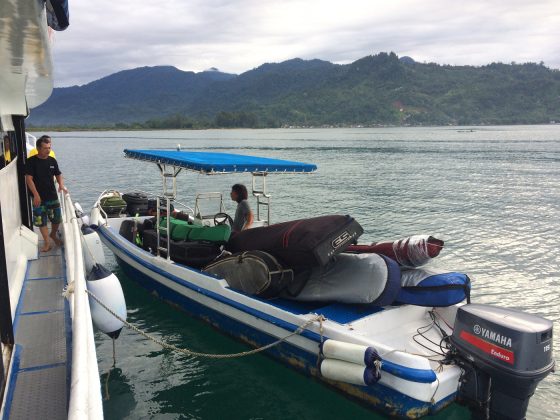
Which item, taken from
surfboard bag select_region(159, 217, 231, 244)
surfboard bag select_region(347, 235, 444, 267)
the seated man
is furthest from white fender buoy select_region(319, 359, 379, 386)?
the seated man

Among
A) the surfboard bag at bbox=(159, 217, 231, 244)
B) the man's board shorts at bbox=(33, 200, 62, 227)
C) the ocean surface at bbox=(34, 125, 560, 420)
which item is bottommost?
the ocean surface at bbox=(34, 125, 560, 420)

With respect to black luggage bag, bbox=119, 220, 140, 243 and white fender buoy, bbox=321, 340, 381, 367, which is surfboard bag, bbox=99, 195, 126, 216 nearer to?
black luggage bag, bbox=119, 220, 140, 243

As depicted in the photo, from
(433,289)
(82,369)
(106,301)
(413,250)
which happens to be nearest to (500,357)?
(433,289)

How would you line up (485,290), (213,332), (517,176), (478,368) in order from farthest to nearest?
(517,176), (485,290), (213,332), (478,368)

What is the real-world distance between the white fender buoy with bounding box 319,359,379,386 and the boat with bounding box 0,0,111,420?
2520 mm

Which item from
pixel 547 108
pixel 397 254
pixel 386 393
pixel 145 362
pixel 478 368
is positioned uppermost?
pixel 547 108

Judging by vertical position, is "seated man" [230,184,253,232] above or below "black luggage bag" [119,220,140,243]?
above

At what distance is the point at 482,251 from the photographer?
483 inches

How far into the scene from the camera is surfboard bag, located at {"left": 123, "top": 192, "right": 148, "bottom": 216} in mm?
11977

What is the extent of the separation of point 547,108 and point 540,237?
468 ft

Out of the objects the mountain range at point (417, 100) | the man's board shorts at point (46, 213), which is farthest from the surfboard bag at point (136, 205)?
the mountain range at point (417, 100)

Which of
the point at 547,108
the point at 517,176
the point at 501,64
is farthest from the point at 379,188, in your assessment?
the point at 501,64

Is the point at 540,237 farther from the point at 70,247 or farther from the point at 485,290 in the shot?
the point at 70,247

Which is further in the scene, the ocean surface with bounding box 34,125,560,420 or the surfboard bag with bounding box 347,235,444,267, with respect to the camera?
the surfboard bag with bounding box 347,235,444,267
